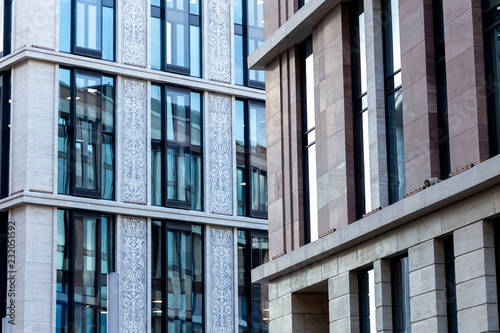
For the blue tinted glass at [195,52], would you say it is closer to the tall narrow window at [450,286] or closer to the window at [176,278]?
the window at [176,278]

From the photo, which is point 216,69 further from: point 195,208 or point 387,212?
point 387,212

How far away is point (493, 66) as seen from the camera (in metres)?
22.9

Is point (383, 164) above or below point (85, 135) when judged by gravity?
below

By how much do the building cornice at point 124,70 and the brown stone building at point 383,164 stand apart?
11.3 m

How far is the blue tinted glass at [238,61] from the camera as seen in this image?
48000 millimetres

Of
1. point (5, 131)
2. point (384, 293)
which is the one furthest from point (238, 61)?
point (384, 293)

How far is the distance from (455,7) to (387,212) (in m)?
4.84

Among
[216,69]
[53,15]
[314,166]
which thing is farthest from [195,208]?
[314,166]

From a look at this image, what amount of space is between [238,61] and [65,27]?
7.94m

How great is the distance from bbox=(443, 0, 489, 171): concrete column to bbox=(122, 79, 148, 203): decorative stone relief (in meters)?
22.1

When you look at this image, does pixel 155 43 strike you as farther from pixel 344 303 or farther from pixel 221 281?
pixel 344 303

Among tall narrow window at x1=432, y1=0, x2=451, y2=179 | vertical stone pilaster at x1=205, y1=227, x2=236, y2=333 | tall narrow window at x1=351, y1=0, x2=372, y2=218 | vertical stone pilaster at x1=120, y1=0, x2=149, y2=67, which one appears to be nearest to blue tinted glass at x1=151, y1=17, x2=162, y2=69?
vertical stone pilaster at x1=120, y1=0, x2=149, y2=67

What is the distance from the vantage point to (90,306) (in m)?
42.2

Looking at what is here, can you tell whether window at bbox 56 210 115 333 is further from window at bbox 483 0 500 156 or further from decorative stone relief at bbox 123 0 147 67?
window at bbox 483 0 500 156
